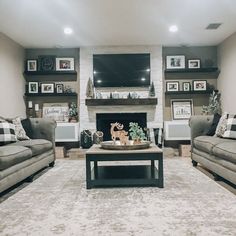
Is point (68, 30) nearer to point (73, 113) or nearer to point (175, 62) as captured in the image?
point (73, 113)

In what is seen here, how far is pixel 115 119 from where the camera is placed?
6.85 meters

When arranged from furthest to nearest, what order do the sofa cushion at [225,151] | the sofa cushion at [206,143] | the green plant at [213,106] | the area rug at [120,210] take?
the green plant at [213,106] < the sofa cushion at [206,143] < the sofa cushion at [225,151] < the area rug at [120,210]

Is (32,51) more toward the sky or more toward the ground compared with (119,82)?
more toward the sky

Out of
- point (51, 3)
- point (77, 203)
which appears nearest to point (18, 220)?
point (77, 203)

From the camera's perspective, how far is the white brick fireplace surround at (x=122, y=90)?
22.3ft

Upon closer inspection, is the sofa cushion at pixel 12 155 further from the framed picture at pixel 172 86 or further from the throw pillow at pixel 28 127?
the framed picture at pixel 172 86

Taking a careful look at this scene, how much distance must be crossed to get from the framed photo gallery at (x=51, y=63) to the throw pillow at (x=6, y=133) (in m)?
2.98

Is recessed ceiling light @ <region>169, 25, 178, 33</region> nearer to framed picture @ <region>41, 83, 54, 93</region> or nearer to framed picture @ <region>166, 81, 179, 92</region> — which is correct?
framed picture @ <region>166, 81, 179, 92</region>

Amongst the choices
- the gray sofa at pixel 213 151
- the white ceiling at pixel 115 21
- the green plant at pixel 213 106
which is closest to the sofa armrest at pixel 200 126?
the gray sofa at pixel 213 151

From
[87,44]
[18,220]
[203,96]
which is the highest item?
[87,44]

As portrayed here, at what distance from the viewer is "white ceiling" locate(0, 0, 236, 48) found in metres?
4.23

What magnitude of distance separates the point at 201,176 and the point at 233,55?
2974mm

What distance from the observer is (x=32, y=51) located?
695 centimetres

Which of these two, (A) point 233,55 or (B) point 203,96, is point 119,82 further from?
(A) point 233,55
